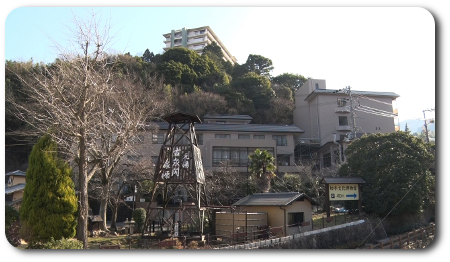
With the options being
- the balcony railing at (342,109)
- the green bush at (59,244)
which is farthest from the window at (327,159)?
the green bush at (59,244)

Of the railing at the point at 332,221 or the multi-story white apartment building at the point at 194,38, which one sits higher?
the multi-story white apartment building at the point at 194,38

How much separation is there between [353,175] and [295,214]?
6.82m

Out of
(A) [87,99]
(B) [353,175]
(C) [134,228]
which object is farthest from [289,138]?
(A) [87,99]

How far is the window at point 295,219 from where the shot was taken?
70.1 ft

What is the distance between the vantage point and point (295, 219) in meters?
21.7

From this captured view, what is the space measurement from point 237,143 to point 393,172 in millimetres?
17600

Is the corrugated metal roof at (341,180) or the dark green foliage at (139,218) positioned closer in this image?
the corrugated metal roof at (341,180)

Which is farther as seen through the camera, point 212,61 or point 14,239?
point 212,61

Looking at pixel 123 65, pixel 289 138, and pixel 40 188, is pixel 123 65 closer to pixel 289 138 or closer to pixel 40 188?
pixel 289 138

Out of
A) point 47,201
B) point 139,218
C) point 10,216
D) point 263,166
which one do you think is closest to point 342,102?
point 263,166

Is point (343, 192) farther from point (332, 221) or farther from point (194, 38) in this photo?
point (194, 38)

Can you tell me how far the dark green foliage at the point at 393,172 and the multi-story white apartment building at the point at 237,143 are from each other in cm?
1284

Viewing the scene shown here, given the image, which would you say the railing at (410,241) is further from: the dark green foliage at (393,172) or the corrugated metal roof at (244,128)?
the corrugated metal roof at (244,128)

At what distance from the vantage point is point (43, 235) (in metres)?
13.8
